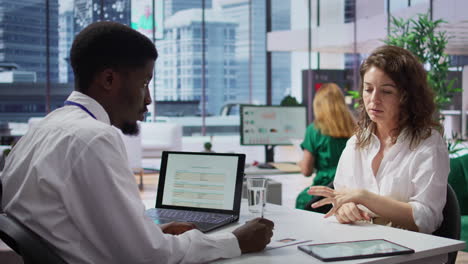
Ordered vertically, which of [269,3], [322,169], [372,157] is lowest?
[322,169]

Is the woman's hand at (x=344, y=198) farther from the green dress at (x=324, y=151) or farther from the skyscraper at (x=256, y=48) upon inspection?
the skyscraper at (x=256, y=48)

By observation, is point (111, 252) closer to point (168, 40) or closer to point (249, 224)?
point (249, 224)

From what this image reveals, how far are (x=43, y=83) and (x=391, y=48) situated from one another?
10666mm

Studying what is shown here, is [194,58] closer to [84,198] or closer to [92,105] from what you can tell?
[92,105]

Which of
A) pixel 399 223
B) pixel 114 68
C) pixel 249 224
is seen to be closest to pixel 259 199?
pixel 249 224

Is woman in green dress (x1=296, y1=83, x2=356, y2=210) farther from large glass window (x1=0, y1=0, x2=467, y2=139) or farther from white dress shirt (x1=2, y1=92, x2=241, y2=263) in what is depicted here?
large glass window (x1=0, y1=0, x2=467, y2=139)

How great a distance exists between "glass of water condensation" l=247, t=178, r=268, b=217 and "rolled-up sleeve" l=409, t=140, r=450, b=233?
551 mm

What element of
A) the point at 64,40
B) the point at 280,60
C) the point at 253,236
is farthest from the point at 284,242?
the point at 280,60

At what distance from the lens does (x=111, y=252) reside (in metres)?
1.18

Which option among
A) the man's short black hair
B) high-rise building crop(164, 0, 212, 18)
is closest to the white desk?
the man's short black hair

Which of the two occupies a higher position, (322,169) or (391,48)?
(391,48)

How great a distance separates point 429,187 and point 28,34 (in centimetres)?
1091

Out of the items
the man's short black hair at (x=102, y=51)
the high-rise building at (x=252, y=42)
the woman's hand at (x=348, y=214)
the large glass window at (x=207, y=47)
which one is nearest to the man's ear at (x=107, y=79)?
the man's short black hair at (x=102, y=51)

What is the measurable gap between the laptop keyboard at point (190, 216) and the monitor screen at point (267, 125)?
2965mm
